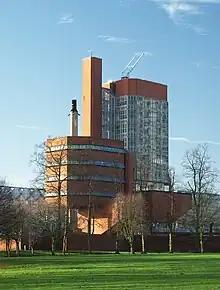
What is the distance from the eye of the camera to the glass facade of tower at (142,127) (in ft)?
578

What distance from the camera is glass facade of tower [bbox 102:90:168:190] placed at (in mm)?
176250

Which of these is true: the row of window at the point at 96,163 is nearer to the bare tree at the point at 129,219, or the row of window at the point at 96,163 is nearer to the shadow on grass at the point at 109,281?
the bare tree at the point at 129,219

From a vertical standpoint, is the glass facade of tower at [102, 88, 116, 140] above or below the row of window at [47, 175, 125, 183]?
above

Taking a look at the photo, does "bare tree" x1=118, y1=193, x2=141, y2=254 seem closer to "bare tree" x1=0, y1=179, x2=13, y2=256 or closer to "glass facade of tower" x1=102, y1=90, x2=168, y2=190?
"bare tree" x1=0, y1=179, x2=13, y2=256

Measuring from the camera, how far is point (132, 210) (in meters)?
91.4

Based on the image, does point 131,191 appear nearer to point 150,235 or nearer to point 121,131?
point 150,235

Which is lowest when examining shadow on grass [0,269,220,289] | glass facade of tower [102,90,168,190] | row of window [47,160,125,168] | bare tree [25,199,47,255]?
shadow on grass [0,269,220,289]

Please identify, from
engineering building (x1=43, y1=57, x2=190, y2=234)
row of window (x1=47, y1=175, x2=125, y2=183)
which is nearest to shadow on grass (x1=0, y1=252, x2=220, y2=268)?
engineering building (x1=43, y1=57, x2=190, y2=234)

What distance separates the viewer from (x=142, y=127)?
598 ft

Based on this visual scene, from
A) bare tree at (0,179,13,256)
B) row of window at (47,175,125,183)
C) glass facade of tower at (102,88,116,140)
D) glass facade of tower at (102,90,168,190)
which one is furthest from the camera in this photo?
glass facade of tower at (102,90,168,190)

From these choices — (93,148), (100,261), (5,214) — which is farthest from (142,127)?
(100,261)

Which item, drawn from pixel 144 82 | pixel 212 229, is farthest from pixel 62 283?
pixel 144 82

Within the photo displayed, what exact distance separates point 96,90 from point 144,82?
40.0m

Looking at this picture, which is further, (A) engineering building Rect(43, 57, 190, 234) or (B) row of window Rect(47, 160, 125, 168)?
(B) row of window Rect(47, 160, 125, 168)
